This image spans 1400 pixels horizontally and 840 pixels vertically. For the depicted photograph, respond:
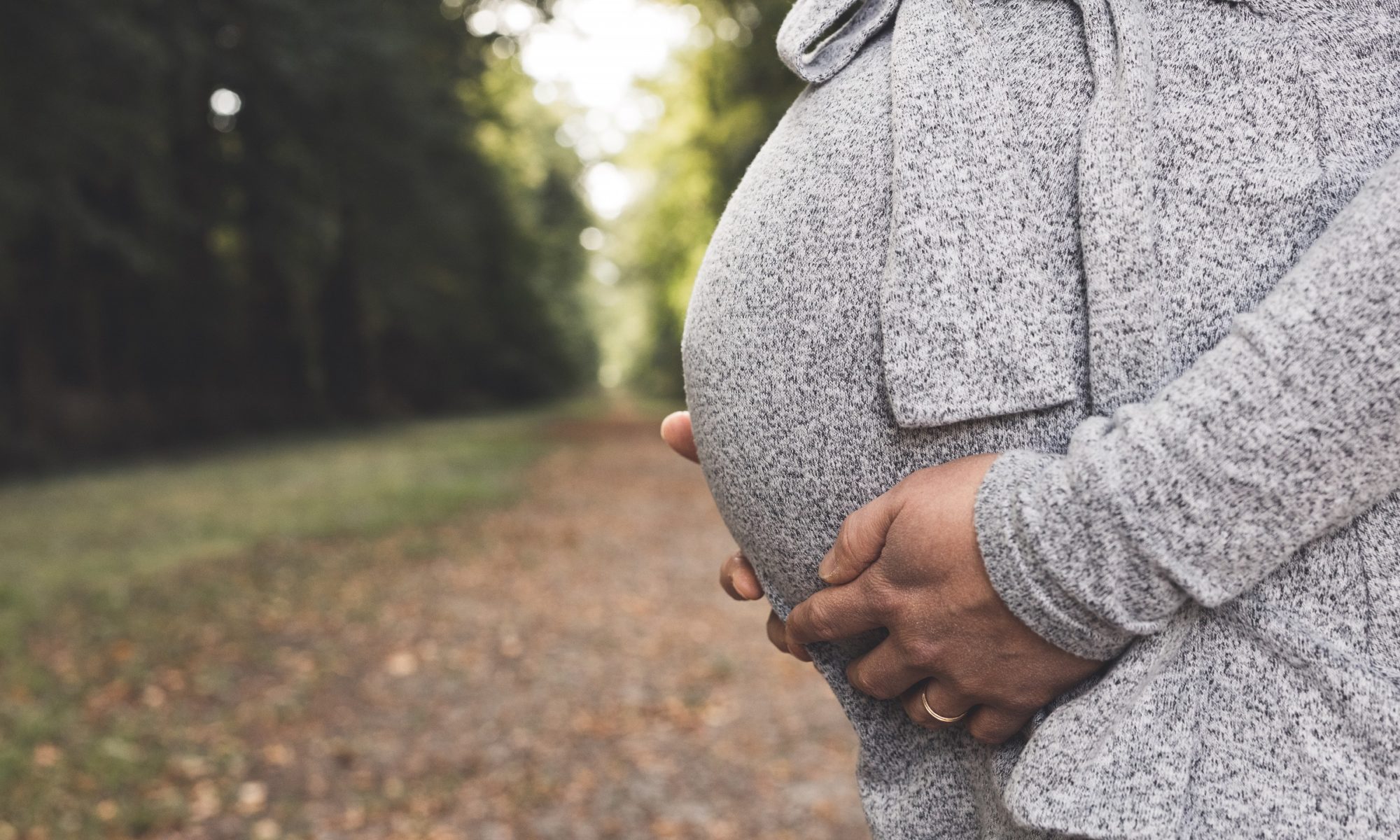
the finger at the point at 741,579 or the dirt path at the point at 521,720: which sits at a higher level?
the finger at the point at 741,579

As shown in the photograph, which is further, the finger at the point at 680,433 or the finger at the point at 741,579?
the finger at the point at 680,433

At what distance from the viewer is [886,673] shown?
3.35ft

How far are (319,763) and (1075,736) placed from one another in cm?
392

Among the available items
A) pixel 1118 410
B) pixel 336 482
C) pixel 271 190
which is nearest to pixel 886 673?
pixel 1118 410

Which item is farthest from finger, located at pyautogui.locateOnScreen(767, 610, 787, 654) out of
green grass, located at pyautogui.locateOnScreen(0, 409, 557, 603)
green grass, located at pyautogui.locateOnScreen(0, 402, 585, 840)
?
green grass, located at pyautogui.locateOnScreen(0, 409, 557, 603)

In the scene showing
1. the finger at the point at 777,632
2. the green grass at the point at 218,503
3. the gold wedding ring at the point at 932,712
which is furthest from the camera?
the green grass at the point at 218,503

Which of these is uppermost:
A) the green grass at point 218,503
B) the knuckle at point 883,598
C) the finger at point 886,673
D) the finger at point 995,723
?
the knuckle at point 883,598

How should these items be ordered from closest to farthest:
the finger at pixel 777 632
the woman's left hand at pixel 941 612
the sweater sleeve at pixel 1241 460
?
the sweater sleeve at pixel 1241 460
the woman's left hand at pixel 941 612
the finger at pixel 777 632

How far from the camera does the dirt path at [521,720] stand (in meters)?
3.79

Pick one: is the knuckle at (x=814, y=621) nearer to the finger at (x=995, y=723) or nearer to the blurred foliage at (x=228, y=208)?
the finger at (x=995, y=723)

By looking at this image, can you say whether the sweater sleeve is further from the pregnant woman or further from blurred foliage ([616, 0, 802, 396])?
blurred foliage ([616, 0, 802, 396])

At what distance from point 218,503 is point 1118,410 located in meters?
10.7

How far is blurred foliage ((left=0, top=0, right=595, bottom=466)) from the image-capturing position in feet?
36.8

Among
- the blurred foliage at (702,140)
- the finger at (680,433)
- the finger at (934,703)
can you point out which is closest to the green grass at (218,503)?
the blurred foliage at (702,140)
